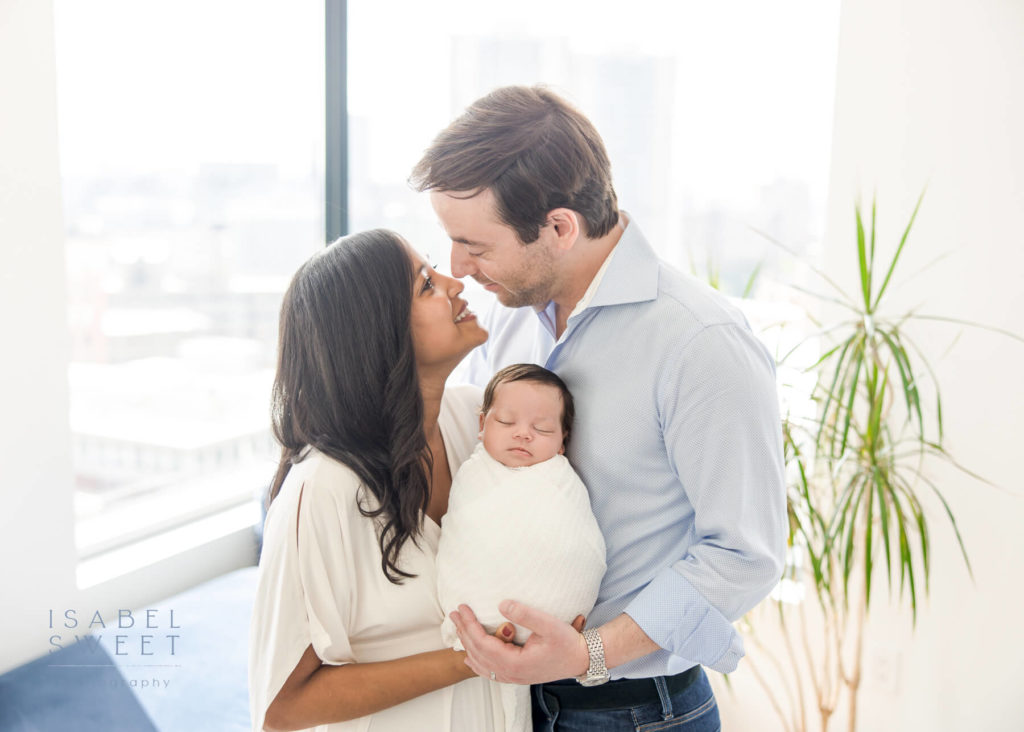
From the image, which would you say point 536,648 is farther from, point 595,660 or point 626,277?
point 626,277

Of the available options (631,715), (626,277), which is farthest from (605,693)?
(626,277)

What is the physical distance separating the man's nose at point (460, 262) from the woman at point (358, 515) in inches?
1.8

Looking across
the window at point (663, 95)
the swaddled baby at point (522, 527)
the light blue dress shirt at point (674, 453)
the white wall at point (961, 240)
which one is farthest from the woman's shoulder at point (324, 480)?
the white wall at point (961, 240)

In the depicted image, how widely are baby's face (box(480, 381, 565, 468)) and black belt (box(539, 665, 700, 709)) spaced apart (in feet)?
1.31

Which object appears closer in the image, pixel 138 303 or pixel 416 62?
pixel 138 303

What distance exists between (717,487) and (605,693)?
43cm

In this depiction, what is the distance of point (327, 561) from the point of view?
126 cm

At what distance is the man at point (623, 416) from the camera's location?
1248 mm

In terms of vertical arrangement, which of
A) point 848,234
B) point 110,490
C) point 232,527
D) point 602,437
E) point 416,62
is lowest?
point 232,527

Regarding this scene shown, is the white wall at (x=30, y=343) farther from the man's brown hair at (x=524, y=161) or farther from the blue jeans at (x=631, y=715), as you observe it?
the blue jeans at (x=631, y=715)

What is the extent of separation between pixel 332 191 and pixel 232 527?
137 cm

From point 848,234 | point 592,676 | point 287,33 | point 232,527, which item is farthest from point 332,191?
point 592,676

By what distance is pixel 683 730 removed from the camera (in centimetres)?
143

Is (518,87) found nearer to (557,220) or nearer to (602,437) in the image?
(557,220)
